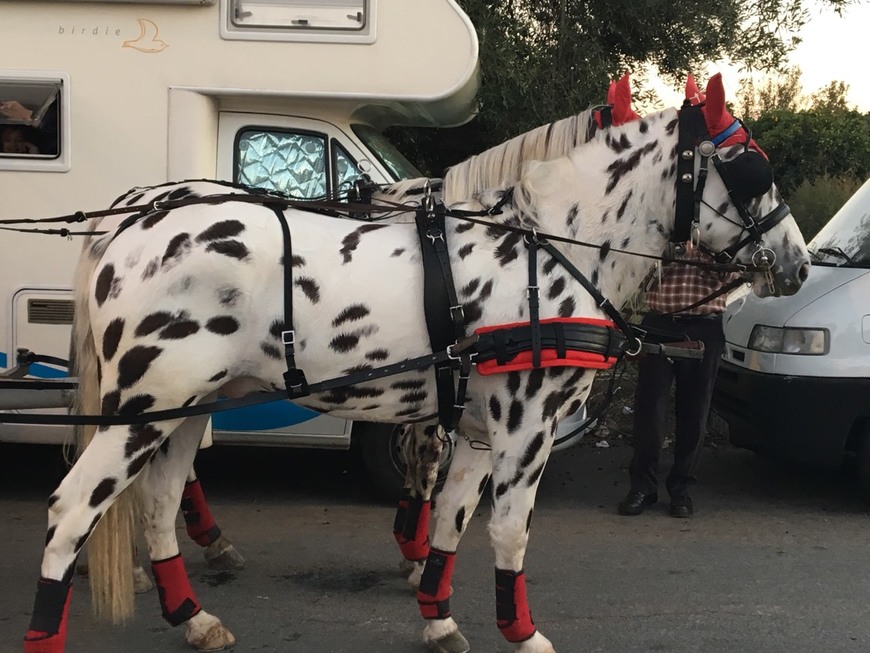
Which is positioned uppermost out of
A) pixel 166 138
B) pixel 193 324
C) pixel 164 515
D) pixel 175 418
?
pixel 166 138

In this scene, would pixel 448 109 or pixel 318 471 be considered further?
pixel 318 471

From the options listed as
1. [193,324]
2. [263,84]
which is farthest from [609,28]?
[193,324]

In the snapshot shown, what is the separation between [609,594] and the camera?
419 cm

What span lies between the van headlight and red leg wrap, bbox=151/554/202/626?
3558mm

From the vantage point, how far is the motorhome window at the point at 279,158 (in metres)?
4.96

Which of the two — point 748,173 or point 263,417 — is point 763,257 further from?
point 263,417

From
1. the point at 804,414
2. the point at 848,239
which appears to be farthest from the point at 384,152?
the point at 848,239

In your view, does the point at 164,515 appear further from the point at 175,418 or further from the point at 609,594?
the point at 609,594

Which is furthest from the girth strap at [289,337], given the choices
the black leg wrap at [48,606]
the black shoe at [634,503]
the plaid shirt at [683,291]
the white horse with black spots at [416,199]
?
the black shoe at [634,503]

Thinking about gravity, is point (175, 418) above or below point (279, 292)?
below

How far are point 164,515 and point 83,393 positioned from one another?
59 centimetres

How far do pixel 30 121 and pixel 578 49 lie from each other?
16.0 feet

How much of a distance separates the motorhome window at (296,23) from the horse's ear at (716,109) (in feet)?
6.78

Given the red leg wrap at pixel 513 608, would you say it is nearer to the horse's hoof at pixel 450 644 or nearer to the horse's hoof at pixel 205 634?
the horse's hoof at pixel 450 644
